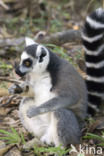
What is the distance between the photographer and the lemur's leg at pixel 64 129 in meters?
3.75

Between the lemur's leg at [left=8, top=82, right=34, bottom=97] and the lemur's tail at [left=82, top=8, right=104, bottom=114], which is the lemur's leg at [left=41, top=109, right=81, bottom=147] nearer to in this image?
the lemur's leg at [left=8, top=82, right=34, bottom=97]

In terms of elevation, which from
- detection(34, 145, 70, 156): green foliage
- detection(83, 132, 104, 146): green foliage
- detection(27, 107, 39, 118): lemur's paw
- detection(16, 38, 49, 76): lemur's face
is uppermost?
detection(16, 38, 49, 76): lemur's face

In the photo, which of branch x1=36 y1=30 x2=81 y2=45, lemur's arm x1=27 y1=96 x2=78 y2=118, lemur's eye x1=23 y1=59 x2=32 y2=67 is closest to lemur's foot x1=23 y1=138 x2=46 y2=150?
lemur's arm x1=27 y1=96 x2=78 y2=118

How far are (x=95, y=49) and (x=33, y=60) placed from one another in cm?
95

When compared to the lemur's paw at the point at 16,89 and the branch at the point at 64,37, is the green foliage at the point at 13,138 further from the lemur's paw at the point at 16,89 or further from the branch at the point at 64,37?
the branch at the point at 64,37

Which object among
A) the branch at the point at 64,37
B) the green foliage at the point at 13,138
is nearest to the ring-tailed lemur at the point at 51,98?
the green foliage at the point at 13,138

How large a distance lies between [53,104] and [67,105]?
0.22m

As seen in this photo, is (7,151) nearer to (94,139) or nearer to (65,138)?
(65,138)

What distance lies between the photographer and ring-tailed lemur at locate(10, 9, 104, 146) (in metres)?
3.84

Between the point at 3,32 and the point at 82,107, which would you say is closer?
the point at 82,107

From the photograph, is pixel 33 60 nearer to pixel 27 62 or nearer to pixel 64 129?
pixel 27 62

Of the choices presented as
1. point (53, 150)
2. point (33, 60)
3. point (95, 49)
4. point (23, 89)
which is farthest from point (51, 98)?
point (95, 49)

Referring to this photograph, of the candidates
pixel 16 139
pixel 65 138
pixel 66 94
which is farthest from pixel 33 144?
pixel 66 94

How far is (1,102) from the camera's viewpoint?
498 cm
